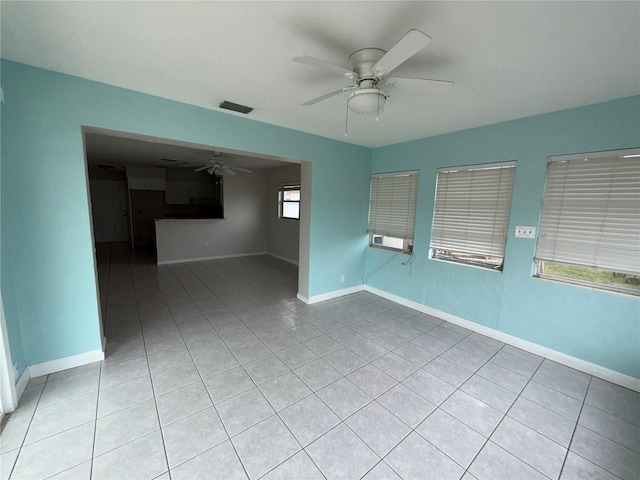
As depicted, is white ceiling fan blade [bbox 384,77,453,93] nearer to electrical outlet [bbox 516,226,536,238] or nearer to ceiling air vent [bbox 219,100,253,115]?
ceiling air vent [bbox 219,100,253,115]

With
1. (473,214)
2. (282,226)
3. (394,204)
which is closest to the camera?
(473,214)

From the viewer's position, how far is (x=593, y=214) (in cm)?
228

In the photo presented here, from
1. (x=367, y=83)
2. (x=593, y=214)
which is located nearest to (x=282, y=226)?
Result: (x=367, y=83)

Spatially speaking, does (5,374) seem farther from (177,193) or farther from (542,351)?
(177,193)

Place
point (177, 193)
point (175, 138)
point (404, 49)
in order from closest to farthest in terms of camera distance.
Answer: point (404, 49) < point (175, 138) < point (177, 193)

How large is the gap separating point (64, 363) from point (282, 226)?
488 cm

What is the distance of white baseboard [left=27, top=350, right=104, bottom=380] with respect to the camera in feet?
6.83

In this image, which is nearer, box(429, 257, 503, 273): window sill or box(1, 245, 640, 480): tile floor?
box(1, 245, 640, 480): tile floor

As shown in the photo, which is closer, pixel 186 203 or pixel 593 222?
pixel 593 222

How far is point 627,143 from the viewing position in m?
2.08

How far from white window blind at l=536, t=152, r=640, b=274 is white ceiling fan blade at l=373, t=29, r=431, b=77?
2.22 meters

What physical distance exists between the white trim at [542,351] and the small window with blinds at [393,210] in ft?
3.09

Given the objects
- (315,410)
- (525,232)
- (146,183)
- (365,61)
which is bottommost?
(315,410)

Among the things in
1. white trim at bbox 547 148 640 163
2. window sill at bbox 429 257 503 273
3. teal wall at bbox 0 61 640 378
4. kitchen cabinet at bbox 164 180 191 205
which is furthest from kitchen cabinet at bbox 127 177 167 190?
white trim at bbox 547 148 640 163
